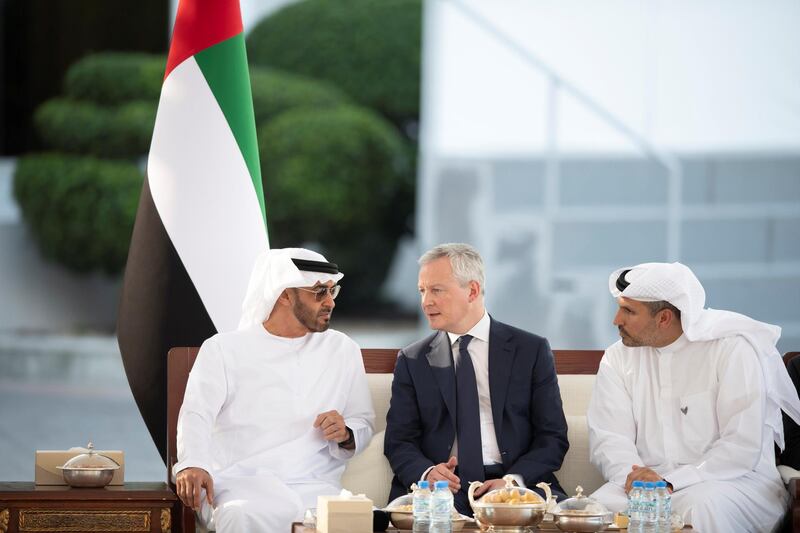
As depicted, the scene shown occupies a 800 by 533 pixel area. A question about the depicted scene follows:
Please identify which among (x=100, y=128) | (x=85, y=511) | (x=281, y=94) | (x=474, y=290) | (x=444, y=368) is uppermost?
(x=281, y=94)

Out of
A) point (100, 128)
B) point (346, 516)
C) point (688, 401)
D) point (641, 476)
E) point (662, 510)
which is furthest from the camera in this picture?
point (100, 128)

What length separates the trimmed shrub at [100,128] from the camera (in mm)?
16703

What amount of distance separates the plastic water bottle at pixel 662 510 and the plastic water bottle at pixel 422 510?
709 mm

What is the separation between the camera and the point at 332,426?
466cm

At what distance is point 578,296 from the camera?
529 inches

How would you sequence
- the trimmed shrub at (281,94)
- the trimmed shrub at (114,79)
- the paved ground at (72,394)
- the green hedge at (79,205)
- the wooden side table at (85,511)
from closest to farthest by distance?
the wooden side table at (85,511)
the paved ground at (72,394)
the green hedge at (79,205)
the trimmed shrub at (114,79)
the trimmed shrub at (281,94)

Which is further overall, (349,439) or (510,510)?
(349,439)

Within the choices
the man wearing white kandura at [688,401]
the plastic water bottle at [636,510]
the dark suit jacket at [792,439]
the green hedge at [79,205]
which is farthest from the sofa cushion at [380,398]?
the green hedge at [79,205]

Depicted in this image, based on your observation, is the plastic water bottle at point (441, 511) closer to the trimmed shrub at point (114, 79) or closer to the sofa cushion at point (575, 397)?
the sofa cushion at point (575, 397)

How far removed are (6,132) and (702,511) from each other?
48.7 ft

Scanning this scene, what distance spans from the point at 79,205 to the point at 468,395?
41.1 ft

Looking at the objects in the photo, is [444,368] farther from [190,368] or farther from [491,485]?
[190,368]


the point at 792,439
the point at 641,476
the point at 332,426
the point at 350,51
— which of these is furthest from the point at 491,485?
the point at 350,51

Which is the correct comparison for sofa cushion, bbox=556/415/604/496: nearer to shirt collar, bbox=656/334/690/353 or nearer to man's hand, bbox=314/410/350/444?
shirt collar, bbox=656/334/690/353
